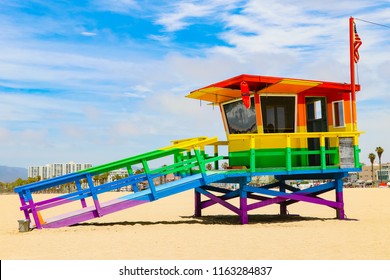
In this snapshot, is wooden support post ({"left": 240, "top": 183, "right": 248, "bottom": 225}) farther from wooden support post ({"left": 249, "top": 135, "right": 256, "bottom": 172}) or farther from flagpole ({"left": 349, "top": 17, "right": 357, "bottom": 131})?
flagpole ({"left": 349, "top": 17, "right": 357, "bottom": 131})

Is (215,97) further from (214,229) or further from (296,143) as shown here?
(214,229)

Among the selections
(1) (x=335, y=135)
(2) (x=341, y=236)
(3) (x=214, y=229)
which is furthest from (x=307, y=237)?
(1) (x=335, y=135)

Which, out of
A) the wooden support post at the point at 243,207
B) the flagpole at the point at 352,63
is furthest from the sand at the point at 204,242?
the flagpole at the point at 352,63

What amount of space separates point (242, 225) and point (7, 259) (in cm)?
682

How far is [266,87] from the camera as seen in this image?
Result: 14.8 meters

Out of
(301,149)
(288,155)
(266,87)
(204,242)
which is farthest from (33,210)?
(301,149)

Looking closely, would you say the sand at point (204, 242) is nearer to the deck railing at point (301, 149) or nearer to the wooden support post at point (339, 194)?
the wooden support post at point (339, 194)

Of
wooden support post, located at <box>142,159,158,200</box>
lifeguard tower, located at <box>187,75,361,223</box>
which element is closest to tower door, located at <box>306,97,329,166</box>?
lifeguard tower, located at <box>187,75,361,223</box>

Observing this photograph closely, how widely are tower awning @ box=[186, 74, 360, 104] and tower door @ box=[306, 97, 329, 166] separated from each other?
0.35m

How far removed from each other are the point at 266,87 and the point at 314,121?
2.36 meters

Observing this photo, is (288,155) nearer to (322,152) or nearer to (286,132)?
(322,152)

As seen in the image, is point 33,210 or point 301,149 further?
point 301,149

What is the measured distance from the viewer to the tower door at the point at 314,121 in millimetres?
15984
